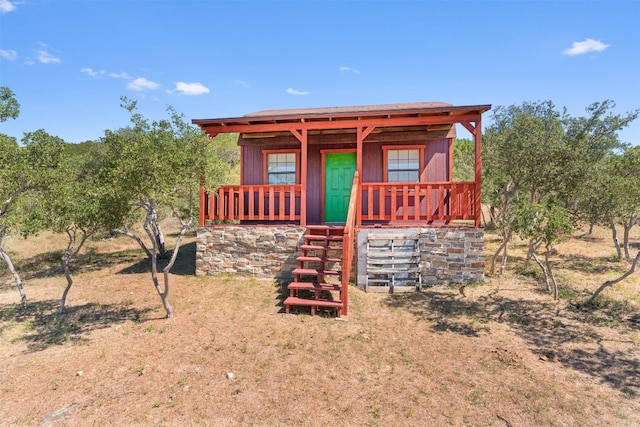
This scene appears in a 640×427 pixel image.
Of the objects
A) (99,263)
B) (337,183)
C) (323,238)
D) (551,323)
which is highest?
(337,183)

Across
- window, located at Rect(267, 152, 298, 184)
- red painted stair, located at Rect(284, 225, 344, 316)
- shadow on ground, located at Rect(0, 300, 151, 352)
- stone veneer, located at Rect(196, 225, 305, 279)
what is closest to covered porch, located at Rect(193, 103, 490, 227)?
window, located at Rect(267, 152, 298, 184)

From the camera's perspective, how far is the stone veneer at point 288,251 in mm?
7660

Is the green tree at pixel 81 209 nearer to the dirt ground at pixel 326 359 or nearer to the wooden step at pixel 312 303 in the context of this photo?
the dirt ground at pixel 326 359

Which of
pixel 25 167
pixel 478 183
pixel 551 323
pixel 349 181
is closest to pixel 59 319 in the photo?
pixel 25 167

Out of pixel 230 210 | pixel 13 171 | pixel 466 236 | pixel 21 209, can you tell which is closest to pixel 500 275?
pixel 466 236

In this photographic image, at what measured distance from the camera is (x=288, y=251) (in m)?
8.12

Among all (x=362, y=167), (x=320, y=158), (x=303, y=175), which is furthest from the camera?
(x=320, y=158)

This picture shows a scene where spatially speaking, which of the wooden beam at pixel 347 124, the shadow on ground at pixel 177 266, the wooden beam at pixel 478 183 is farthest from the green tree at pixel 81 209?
the wooden beam at pixel 478 183

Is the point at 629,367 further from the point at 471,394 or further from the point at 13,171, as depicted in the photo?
the point at 13,171

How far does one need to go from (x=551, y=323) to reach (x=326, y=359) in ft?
13.5

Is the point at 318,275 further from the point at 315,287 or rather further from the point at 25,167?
the point at 25,167

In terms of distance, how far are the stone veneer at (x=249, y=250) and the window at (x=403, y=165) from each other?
3425 mm

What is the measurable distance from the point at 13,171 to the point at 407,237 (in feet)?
27.0

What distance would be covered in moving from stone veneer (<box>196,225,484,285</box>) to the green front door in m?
2.17
